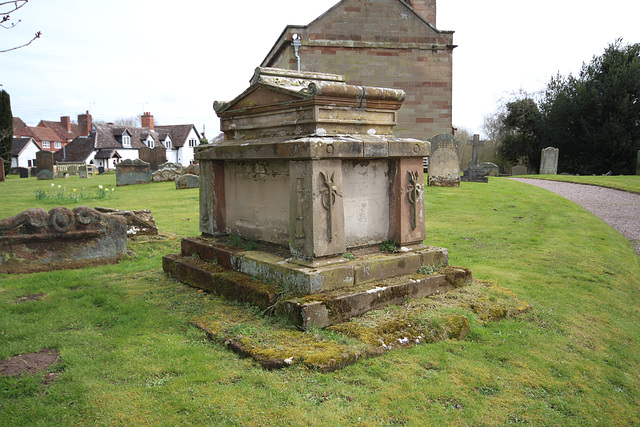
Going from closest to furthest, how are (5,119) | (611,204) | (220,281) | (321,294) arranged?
1. (321,294)
2. (220,281)
3. (611,204)
4. (5,119)

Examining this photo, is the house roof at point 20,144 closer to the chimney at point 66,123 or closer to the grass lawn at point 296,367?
the chimney at point 66,123

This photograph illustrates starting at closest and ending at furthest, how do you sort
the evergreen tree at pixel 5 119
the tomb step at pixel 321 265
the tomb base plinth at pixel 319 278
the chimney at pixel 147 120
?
the tomb base plinth at pixel 319 278, the tomb step at pixel 321 265, the evergreen tree at pixel 5 119, the chimney at pixel 147 120

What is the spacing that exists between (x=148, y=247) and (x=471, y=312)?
5.82 m

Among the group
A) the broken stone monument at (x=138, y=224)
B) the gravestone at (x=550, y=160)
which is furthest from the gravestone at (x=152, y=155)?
the gravestone at (x=550, y=160)

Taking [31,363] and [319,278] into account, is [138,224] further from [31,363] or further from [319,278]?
[319,278]

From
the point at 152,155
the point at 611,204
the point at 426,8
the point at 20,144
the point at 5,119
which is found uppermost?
the point at 426,8

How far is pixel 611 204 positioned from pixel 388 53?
10766 millimetres

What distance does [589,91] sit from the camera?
2739cm

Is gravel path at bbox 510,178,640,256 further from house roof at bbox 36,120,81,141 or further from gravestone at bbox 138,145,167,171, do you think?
house roof at bbox 36,120,81,141

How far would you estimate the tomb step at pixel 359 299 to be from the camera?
13.4 feet

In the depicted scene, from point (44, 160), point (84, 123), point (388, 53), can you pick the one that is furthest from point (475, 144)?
point (84, 123)

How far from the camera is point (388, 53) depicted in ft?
65.4

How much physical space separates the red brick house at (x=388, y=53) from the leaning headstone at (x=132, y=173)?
808cm

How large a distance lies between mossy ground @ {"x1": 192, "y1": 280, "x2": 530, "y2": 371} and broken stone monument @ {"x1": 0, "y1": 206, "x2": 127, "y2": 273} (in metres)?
Answer: 3.29
